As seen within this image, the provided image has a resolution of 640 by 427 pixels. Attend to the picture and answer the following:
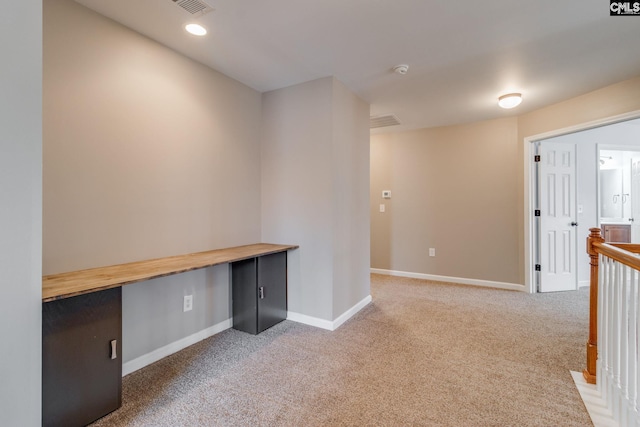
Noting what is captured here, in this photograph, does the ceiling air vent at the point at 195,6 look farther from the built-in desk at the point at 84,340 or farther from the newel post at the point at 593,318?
the newel post at the point at 593,318

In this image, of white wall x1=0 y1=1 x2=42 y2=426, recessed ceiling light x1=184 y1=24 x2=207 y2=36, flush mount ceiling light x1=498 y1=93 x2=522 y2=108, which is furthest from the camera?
flush mount ceiling light x1=498 y1=93 x2=522 y2=108

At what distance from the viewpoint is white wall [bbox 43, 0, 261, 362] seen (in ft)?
5.74

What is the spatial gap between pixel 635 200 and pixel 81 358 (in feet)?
25.9

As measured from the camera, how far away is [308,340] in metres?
2.57

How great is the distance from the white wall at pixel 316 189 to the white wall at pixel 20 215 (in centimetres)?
198

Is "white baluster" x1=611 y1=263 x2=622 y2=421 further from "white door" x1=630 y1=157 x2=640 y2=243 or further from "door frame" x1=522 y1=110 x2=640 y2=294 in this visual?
"white door" x1=630 y1=157 x2=640 y2=243

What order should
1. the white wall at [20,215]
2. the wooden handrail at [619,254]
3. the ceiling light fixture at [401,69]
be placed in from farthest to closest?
the ceiling light fixture at [401,69] → the wooden handrail at [619,254] → the white wall at [20,215]

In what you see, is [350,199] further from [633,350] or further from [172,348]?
[633,350]

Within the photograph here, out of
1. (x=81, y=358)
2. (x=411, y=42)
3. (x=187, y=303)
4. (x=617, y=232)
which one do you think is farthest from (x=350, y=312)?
(x=617, y=232)

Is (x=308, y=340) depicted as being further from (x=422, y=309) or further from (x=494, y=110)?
(x=494, y=110)

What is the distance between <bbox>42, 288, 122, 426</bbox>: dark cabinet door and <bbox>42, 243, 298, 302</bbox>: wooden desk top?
9 cm

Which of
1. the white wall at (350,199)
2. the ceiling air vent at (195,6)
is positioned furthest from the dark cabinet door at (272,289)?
the ceiling air vent at (195,6)

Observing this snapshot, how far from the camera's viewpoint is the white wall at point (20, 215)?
118cm

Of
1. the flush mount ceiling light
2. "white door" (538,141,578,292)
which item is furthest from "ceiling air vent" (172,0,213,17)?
"white door" (538,141,578,292)
